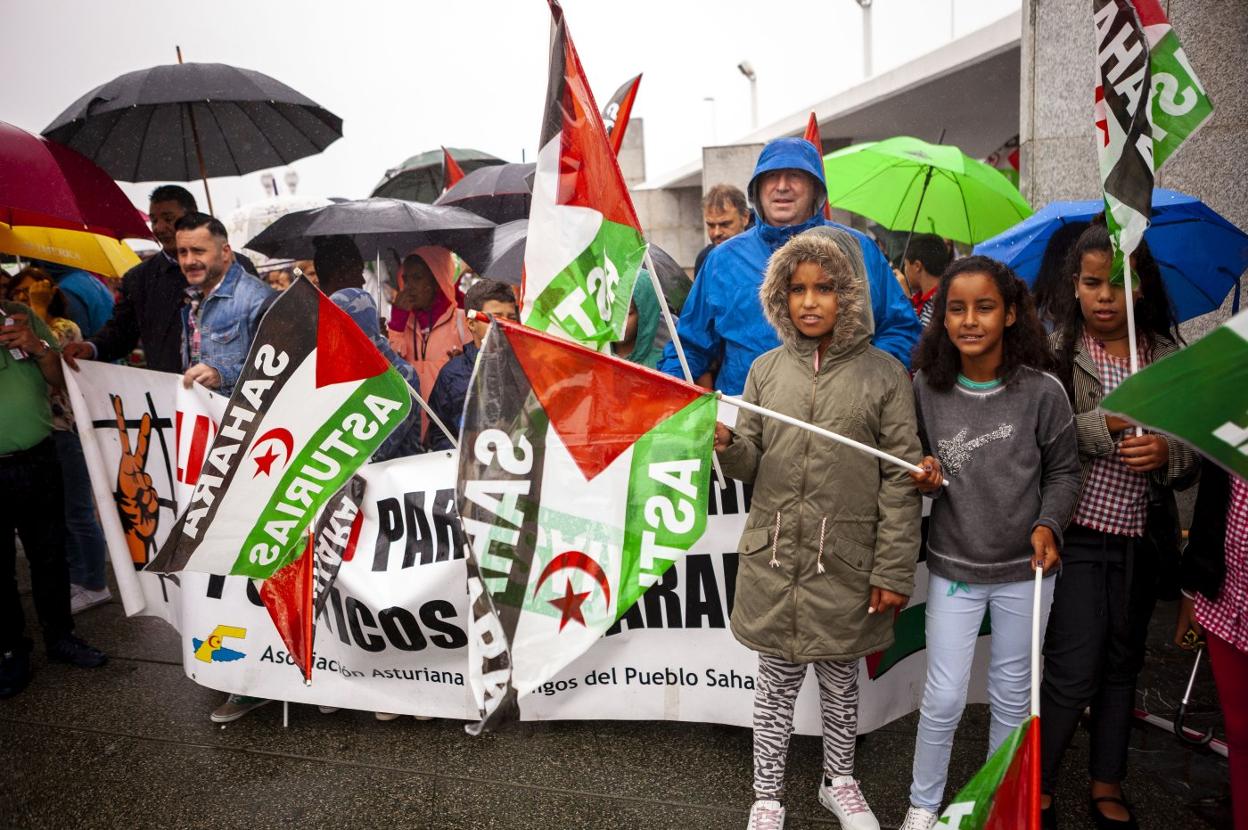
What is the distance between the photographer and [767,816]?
277 cm

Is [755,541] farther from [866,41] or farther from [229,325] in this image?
[866,41]

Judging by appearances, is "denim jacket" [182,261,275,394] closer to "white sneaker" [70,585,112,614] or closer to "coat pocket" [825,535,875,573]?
"white sneaker" [70,585,112,614]

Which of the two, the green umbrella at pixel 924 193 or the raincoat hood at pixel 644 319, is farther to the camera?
the green umbrella at pixel 924 193

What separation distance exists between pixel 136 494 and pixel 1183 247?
4.62 meters

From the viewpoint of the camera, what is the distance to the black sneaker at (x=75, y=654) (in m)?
4.45

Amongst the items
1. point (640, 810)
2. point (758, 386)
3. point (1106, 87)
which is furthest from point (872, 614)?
point (1106, 87)

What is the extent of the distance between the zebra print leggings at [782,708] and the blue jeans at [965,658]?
24 centimetres

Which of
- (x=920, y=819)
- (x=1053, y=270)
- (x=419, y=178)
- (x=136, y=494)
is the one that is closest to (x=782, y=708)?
(x=920, y=819)

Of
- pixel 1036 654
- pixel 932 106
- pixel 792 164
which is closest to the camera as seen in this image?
pixel 1036 654

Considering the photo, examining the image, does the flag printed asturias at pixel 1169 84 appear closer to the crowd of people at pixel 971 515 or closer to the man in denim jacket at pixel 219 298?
the crowd of people at pixel 971 515

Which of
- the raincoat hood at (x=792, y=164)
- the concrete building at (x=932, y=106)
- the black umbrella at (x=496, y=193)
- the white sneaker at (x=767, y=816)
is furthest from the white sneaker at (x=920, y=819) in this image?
the concrete building at (x=932, y=106)

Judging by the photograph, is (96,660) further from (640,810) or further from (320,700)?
(640,810)

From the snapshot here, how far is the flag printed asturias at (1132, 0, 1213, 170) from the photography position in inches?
100

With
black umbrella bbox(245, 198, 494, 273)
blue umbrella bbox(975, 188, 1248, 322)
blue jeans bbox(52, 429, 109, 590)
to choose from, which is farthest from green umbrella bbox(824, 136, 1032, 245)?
blue jeans bbox(52, 429, 109, 590)
